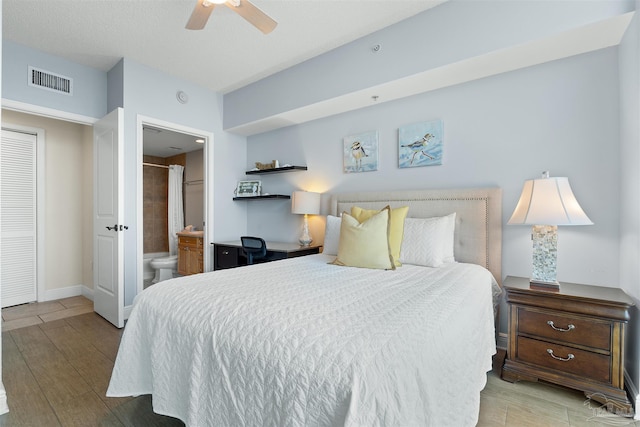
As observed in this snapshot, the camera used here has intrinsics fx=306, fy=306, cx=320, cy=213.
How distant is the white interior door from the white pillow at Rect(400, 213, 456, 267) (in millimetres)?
2795

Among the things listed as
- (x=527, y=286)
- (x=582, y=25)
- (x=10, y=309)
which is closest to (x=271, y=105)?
(x=582, y=25)

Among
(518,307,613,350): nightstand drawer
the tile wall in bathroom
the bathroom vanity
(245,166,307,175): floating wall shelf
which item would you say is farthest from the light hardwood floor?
the tile wall in bathroom

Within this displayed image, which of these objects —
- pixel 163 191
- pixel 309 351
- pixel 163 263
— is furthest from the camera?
pixel 163 191

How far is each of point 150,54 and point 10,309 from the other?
342 centimetres

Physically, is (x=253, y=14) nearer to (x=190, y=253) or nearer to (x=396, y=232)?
(x=396, y=232)

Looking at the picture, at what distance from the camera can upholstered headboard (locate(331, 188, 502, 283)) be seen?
96.5 inches

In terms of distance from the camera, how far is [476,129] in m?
2.60

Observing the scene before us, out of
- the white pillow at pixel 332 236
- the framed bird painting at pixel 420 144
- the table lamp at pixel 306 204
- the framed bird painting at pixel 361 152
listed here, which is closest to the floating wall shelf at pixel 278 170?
the table lamp at pixel 306 204

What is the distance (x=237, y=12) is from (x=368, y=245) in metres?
1.87

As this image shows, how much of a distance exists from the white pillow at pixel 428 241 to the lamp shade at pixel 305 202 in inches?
48.6

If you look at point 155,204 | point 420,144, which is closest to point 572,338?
point 420,144

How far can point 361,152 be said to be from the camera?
3285 mm

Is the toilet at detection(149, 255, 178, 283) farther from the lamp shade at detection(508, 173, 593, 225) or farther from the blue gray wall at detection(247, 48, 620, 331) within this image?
the lamp shade at detection(508, 173, 593, 225)

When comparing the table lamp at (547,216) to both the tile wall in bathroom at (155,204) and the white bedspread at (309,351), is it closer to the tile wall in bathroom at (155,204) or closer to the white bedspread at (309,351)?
the white bedspread at (309,351)
